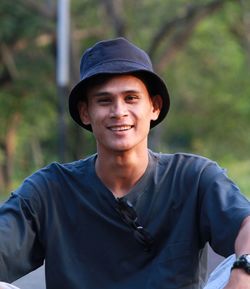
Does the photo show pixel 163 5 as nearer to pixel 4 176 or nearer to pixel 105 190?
pixel 4 176

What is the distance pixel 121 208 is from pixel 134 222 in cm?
6

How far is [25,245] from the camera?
109 inches

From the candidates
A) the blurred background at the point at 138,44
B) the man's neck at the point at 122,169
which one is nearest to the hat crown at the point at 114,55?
the man's neck at the point at 122,169

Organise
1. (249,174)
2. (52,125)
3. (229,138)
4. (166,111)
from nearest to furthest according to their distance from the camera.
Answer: (166,111)
(249,174)
(52,125)
(229,138)

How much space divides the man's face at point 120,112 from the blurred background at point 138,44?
40.8ft

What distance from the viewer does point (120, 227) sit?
8.95ft

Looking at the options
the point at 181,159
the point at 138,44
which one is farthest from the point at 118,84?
the point at 138,44

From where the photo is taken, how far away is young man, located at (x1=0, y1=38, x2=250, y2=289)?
2.69m

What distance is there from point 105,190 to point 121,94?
322mm

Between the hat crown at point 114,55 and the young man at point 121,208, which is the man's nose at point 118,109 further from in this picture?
the hat crown at point 114,55

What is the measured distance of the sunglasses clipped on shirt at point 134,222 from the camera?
8.87 feet

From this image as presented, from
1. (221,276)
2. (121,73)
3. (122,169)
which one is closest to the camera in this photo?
(221,276)

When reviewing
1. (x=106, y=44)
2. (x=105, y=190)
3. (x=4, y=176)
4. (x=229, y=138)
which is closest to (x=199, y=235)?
(x=105, y=190)

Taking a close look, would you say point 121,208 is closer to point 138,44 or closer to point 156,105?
point 156,105
